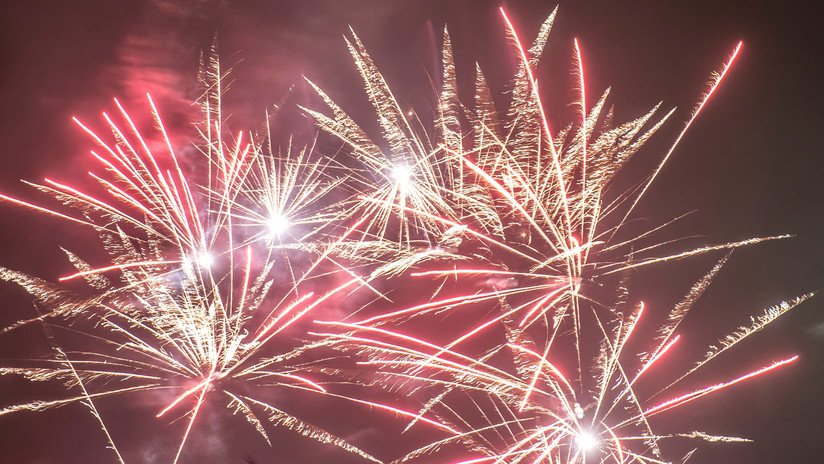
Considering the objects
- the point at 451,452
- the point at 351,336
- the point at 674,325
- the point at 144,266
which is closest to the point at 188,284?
the point at 144,266

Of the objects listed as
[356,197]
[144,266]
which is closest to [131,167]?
[144,266]

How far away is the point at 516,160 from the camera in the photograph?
517cm

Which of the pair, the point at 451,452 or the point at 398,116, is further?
the point at 451,452

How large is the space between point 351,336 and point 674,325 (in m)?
4.46

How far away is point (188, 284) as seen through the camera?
17.9ft

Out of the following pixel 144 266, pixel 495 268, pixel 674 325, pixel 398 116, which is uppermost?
pixel 398 116

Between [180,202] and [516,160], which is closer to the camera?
[516,160]

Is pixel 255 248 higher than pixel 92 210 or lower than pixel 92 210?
lower

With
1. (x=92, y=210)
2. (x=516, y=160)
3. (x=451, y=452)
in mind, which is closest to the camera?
(x=516, y=160)

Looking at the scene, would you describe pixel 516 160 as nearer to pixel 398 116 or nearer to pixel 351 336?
pixel 398 116

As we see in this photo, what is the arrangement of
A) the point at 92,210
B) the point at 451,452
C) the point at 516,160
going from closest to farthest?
the point at 516,160
the point at 92,210
the point at 451,452

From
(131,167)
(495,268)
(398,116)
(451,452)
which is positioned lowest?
(451,452)

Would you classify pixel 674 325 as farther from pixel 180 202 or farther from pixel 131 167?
pixel 131 167

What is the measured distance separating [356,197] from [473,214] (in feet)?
5.13
